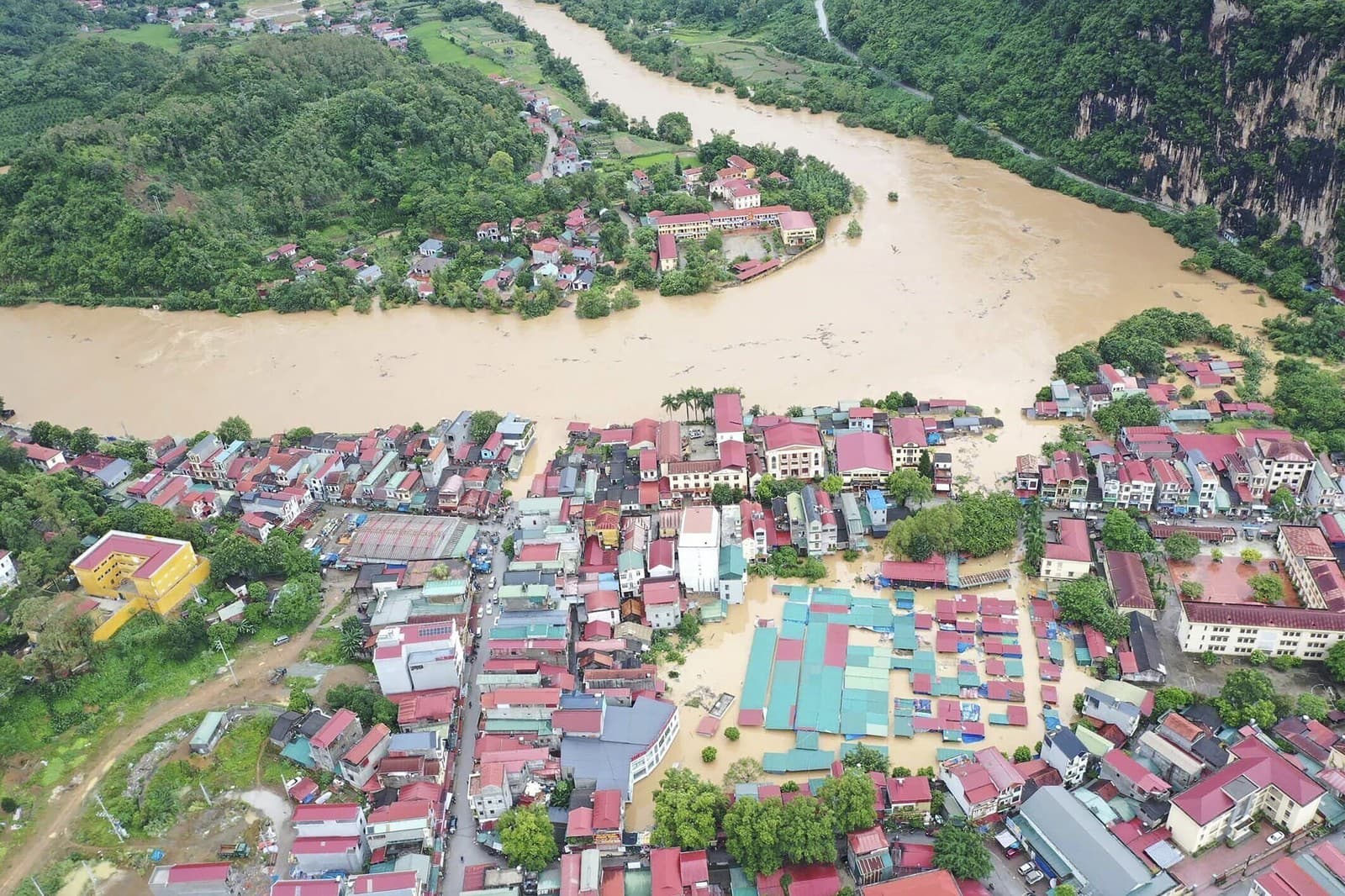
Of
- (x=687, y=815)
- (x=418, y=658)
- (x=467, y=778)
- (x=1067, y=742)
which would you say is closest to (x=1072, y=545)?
(x=1067, y=742)

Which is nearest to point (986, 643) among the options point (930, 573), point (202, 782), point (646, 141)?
point (930, 573)

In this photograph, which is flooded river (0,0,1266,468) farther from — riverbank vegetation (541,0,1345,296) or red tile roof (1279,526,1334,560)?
red tile roof (1279,526,1334,560)

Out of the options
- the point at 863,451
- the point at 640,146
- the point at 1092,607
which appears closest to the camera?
the point at 1092,607

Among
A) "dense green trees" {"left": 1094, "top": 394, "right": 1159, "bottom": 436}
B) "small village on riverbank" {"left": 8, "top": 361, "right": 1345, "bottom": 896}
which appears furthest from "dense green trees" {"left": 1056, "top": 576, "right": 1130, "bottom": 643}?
"dense green trees" {"left": 1094, "top": 394, "right": 1159, "bottom": 436}

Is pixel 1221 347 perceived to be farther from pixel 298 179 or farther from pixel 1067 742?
pixel 298 179

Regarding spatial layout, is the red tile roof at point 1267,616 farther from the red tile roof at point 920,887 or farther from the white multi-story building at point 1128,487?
the red tile roof at point 920,887
